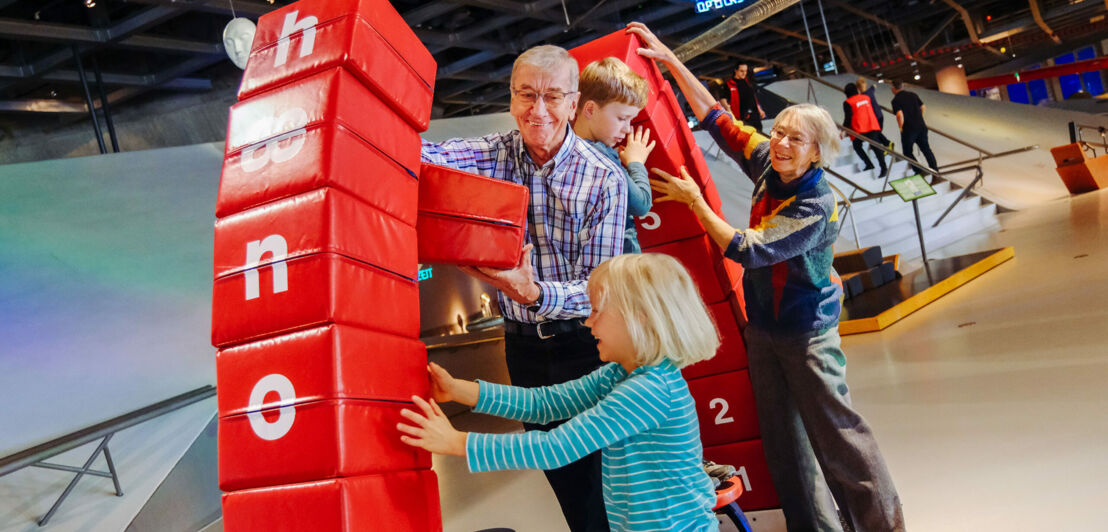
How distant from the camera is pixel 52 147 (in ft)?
34.7

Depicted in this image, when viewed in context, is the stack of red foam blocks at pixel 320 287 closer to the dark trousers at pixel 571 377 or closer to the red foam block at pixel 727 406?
the dark trousers at pixel 571 377

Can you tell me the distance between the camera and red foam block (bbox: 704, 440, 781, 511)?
2824 mm

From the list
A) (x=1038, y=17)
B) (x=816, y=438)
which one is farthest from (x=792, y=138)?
(x=1038, y=17)

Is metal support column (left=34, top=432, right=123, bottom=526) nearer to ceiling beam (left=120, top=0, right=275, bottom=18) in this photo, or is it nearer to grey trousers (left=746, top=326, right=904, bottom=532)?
grey trousers (left=746, top=326, right=904, bottom=532)

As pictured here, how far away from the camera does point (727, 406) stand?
9.34 ft

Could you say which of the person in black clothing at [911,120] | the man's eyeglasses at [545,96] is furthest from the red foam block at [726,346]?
the person in black clothing at [911,120]

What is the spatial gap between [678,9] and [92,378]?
1184 centimetres

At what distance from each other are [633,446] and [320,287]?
0.73m

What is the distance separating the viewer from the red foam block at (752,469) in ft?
9.27

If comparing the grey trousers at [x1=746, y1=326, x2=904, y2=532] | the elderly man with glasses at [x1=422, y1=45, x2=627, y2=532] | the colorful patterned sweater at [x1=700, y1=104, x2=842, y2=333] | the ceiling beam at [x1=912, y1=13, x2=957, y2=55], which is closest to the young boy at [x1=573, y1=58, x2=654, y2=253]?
the elderly man with glasses at [x1=422, y1=45, x2=627, y2=532]

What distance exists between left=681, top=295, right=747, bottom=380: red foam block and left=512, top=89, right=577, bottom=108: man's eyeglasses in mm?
1205

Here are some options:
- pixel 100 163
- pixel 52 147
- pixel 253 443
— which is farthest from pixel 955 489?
pixel 52 147

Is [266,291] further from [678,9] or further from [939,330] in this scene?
[678,9]

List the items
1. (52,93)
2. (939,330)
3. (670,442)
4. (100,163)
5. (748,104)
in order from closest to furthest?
(670,442) < (939,330) < (100,163) < (52,93) < (748,104)
